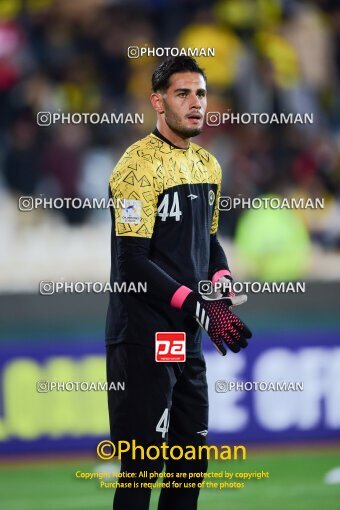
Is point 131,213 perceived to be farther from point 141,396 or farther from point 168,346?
point 141,396

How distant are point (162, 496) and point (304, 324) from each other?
2.52 meters

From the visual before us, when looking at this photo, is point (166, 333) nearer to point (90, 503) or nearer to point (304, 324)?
point (90, 503)

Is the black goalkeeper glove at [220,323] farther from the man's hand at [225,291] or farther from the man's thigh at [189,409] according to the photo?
the man's thigh at [189,409]

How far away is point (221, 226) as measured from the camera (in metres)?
6.71

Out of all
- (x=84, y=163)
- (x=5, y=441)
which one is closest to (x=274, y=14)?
(x=84, y=163)

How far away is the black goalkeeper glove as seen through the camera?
12.6ft

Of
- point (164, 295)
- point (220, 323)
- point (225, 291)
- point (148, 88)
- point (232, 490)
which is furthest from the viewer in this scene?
point (148, 88)

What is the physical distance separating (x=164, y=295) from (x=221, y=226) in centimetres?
294

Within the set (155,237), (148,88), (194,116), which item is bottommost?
(155,237)

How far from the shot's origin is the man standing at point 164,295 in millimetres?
3840

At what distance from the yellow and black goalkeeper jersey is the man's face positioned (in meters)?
0.10

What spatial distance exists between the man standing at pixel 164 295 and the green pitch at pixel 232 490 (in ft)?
3.69

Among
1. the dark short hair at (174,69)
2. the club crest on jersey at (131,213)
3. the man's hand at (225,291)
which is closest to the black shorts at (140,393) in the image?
the man's hand at (225,291)

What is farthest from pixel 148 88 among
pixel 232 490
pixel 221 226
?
pixel 232 490
